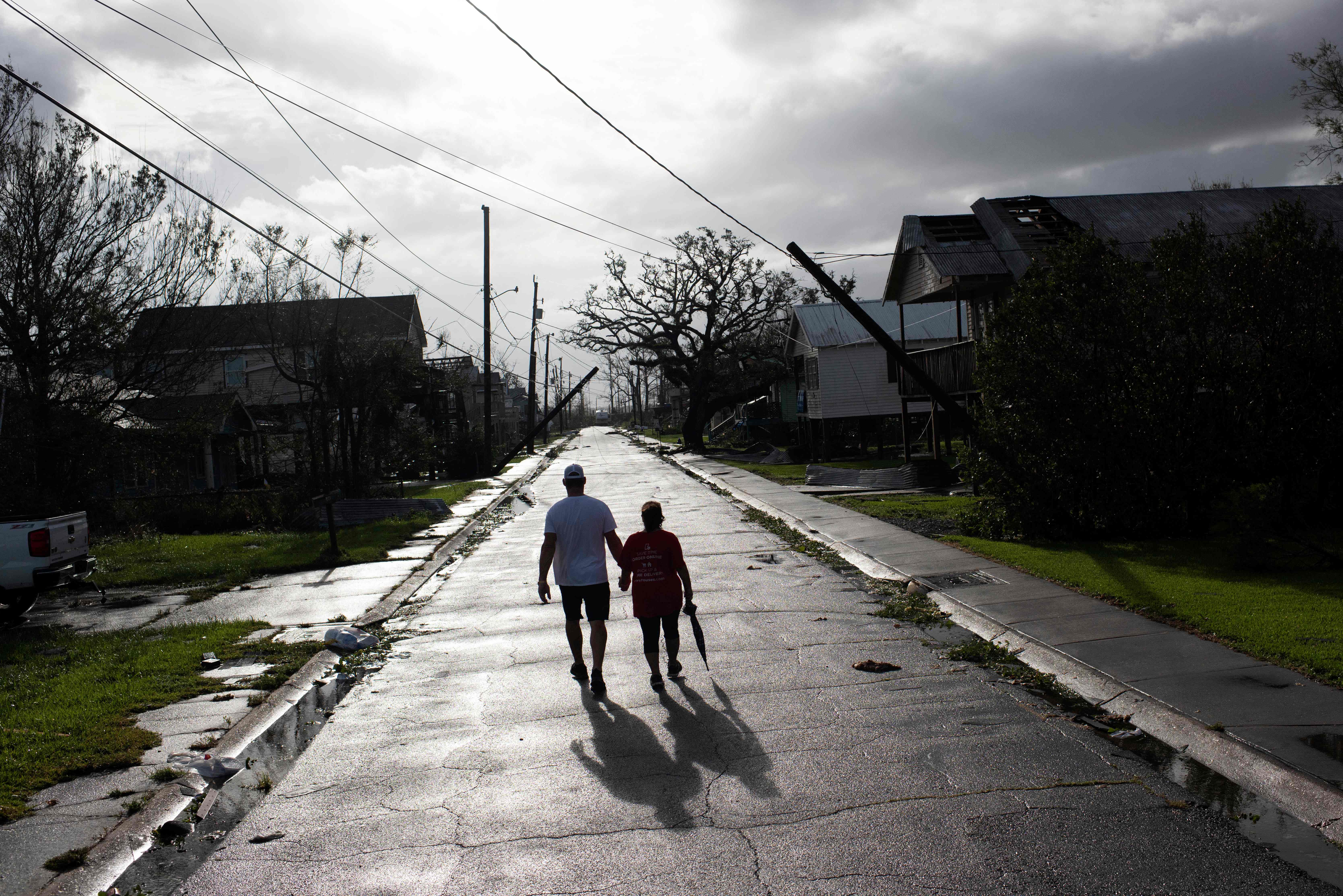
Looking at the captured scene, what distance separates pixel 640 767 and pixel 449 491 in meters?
25.7

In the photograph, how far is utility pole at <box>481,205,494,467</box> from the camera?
1485 inches

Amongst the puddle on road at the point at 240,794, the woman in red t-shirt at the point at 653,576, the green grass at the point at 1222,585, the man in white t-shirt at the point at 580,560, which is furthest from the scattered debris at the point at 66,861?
the green grass at the point at 1222,585

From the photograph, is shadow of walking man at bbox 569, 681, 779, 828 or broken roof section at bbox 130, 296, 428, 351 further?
broken roof section at bbox 130, 296, 428, 351

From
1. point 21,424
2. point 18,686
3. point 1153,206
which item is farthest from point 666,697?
point 1153,206

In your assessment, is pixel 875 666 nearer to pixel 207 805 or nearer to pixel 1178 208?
pixel 207 805

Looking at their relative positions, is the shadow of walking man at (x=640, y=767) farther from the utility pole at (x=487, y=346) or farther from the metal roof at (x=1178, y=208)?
the utility pole at (x=487, y=346)

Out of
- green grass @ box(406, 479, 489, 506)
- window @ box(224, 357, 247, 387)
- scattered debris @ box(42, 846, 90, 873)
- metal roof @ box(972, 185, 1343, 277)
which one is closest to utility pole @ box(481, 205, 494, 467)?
green grass @ box(406, 479, 489, 506)

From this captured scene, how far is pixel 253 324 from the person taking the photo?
25.5 m

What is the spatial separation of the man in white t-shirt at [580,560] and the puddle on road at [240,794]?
1.85 m

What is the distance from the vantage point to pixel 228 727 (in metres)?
7.09

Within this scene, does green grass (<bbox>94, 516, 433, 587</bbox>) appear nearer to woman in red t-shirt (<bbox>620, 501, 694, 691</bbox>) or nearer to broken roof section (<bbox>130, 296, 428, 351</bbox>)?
broken roof section (<bbox>130, 296, 428, 351</bbox>)

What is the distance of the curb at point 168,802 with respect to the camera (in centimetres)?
469

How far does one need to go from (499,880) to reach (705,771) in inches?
63.0

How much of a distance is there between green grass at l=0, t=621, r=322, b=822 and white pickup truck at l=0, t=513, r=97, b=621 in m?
0.45
